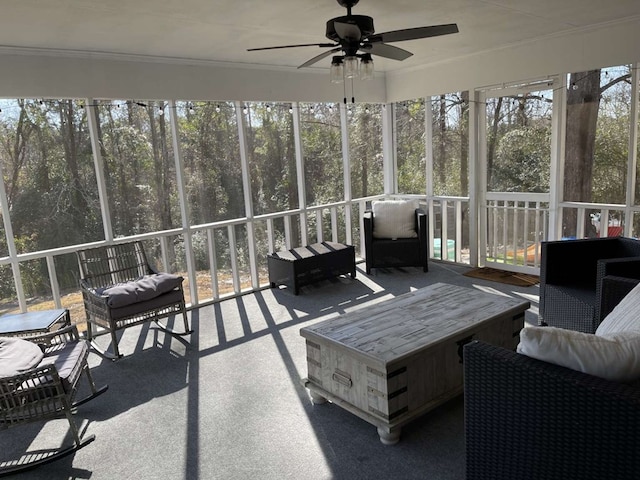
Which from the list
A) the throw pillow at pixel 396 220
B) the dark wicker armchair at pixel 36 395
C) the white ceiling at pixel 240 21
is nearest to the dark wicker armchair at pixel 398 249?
the throw pillow at pixel 396 220

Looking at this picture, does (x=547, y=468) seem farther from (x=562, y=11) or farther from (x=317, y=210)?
(x=317, y=210)

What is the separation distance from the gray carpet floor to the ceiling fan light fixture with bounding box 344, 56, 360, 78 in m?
1.93

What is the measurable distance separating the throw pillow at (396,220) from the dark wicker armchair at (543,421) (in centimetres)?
369

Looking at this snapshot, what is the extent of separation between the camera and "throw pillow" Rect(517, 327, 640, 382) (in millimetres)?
1577

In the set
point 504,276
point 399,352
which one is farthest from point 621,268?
point 504,276

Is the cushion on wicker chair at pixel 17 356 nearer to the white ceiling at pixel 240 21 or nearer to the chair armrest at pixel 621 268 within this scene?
the white ceiling at pixel 240 21

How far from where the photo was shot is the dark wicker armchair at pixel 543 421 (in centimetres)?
144

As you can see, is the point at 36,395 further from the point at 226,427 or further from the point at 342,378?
the point at 342,378

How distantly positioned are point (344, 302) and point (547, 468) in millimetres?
3101

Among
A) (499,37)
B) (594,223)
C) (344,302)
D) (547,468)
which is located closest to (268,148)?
(344,302)

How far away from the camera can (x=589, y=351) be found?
1.61 m

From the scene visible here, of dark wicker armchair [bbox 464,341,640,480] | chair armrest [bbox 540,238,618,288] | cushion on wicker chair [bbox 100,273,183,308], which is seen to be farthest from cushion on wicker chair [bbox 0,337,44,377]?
chair armrest [bbox 540,238,618,288]

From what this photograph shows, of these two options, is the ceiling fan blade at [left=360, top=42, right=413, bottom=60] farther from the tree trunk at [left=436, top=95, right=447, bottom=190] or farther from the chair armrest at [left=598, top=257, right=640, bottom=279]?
the tree trunk at [left=436, top=95, right=447, bottom=190]

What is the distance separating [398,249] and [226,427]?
10.5 feet
